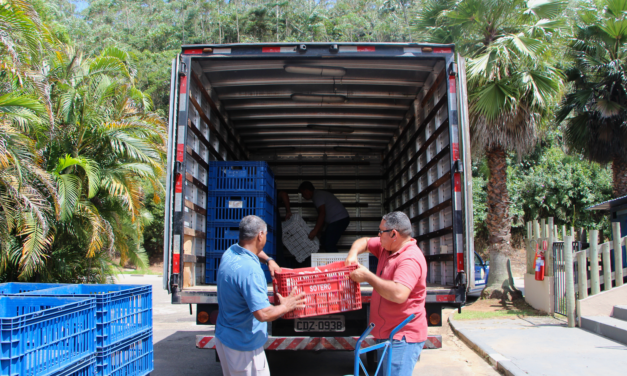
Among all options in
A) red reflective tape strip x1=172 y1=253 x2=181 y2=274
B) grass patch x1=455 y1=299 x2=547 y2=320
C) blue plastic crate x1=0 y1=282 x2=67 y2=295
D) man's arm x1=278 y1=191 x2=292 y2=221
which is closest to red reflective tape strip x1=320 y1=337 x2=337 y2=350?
red reflective tape strip x1=172 y1=253 x2=181 y2=274

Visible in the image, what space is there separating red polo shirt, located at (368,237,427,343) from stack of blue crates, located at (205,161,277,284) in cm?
302

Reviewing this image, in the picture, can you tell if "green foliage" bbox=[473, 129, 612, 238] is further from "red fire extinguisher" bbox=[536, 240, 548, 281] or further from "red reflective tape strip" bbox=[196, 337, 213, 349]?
"red reflective tape strip" bbox=[196, 337, 213, 349]

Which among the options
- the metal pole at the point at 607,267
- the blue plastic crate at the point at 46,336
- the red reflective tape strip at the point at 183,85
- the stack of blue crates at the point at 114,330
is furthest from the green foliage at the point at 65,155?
the metal pole at the point at 607,267

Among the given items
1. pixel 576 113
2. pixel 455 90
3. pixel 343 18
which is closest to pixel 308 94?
pixel 455 90

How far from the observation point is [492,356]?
6.12 meters

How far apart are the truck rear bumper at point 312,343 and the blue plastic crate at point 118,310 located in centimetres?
83

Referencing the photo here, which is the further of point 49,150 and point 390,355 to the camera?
point 49,150

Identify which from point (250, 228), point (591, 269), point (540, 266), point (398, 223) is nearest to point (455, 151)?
point (398, 223)

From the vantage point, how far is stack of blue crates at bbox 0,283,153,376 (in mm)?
3240

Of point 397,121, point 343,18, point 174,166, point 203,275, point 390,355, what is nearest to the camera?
point 390,355

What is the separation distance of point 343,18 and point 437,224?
51022 mm

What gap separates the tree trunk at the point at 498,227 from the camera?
1133cm

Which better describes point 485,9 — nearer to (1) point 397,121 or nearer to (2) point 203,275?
(1) point 397,121

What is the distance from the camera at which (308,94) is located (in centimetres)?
679
